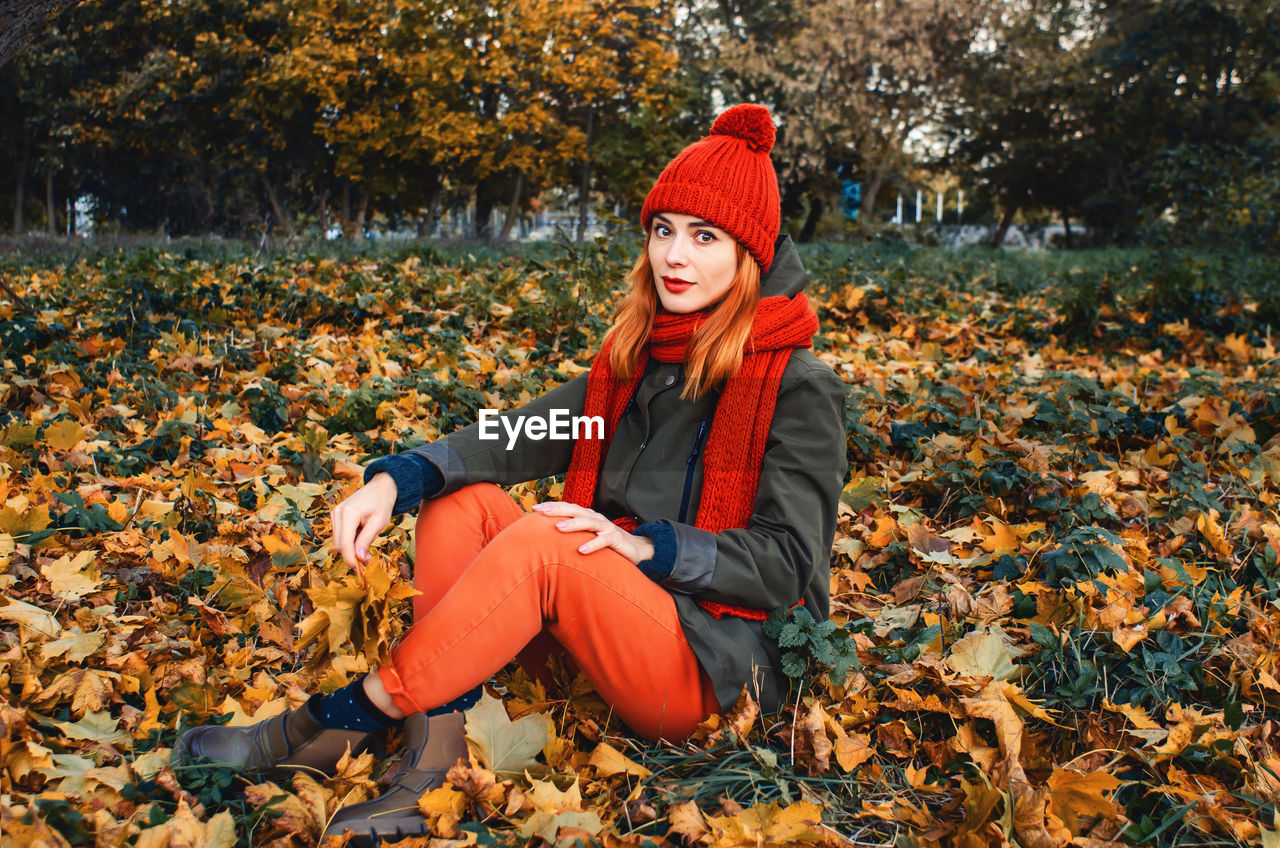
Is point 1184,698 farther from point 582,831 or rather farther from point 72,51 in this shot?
point 72,51

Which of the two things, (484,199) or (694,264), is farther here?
(484,199)

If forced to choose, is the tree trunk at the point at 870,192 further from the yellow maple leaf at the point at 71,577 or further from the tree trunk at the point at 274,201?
the yellow maple leaf at the point at 71,577

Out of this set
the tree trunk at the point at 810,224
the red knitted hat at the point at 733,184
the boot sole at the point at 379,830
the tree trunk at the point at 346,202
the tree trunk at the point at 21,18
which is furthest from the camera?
the tree trunk at the point at 810,224

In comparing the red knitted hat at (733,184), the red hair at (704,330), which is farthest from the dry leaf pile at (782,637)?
the red knitted hat at (733,184)

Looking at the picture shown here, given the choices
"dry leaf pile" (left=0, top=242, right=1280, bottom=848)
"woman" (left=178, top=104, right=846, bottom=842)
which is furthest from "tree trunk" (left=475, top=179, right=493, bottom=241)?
"woman" (left=178, top=104, right=846, bottom=842)

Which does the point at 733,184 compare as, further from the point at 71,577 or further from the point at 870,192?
the point at 870,192

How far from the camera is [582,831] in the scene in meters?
1.56

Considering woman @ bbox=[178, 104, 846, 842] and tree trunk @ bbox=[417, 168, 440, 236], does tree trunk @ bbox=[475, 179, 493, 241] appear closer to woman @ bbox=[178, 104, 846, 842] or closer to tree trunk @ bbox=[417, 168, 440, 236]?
tree trunk @ bbox=[417, 168, 440, 236]

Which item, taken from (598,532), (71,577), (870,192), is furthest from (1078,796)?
(870,192)

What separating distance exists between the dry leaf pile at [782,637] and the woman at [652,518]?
3.4 inches

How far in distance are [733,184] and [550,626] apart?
98 centimetres

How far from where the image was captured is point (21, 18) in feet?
12.2

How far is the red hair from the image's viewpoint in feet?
6.20

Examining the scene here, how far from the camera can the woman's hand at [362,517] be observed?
180 cm
